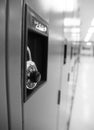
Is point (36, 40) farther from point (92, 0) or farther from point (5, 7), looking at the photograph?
point (92, 0)

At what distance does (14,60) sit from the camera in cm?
31

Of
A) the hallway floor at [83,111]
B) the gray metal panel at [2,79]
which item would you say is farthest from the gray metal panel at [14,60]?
the hallway floor at [83,111]

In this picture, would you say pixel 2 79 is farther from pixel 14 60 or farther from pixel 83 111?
pixel 83 111

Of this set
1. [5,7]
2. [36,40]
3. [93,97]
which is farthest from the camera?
[93,97]

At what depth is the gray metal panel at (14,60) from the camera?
0.29 metres

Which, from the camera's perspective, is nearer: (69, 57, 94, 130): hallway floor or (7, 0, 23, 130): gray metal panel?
(7, 0, 23, 130): gray metal panel

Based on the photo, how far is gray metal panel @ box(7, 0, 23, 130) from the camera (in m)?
0.29

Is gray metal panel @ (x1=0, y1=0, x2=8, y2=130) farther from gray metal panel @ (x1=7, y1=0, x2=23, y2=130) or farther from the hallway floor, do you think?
the hallway floor

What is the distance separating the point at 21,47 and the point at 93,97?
3789 mm

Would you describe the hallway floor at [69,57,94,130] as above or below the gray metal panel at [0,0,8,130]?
below

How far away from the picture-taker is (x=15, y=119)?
331 millimetres

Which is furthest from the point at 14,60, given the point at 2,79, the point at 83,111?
the point at 83,111

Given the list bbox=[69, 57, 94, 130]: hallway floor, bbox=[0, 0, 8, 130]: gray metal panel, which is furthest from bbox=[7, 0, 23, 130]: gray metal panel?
bbox=[69, 57, 94, 130]: hallway floor

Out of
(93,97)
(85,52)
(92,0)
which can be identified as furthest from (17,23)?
(85,52)
